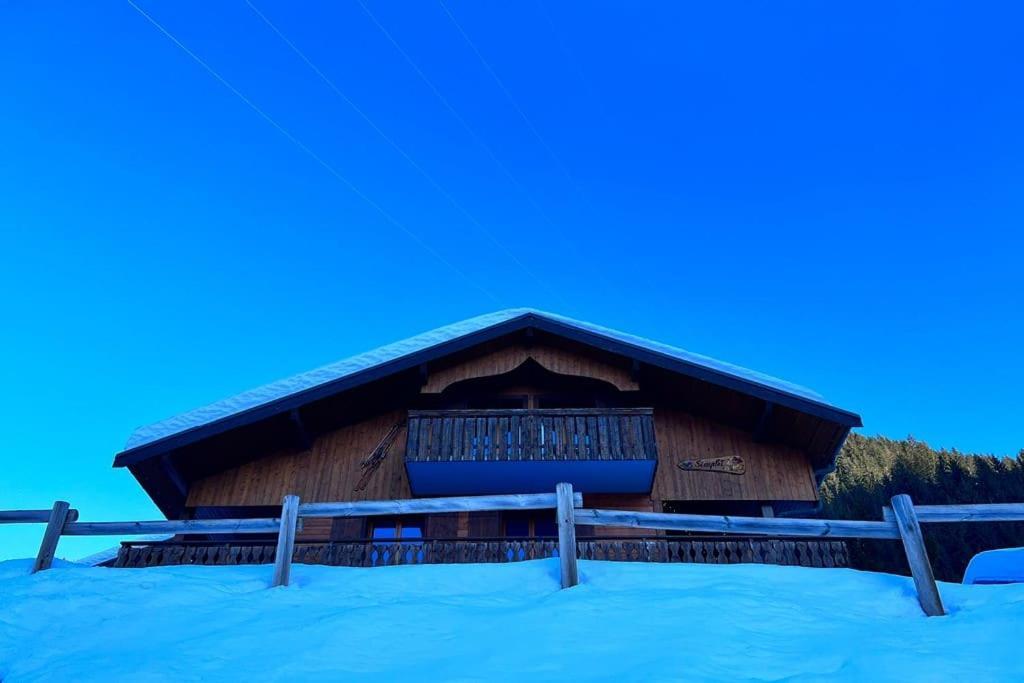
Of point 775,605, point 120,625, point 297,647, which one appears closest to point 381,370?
point 120,625

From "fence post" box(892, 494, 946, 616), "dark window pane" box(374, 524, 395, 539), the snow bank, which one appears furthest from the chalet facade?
"fence post" box(892, 494, 946, 616)

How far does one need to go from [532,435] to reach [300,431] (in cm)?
524

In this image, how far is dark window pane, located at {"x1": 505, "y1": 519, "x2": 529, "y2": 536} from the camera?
14977 millimetres

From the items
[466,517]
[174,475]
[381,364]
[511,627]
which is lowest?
[511,627]

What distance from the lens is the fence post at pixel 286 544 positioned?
7.65 m

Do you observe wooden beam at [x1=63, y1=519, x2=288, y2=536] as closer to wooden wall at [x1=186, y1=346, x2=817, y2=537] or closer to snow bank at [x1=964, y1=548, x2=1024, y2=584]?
wooden wall at [x1=186, y1=346, x2=817, y2=537]

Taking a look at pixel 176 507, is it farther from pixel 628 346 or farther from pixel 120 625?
pixel 628 346

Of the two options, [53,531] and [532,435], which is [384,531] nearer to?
[532,435]

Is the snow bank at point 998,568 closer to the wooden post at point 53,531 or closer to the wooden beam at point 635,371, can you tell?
the wooden beam at point 635,371

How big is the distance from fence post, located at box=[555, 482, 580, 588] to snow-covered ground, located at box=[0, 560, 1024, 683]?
24 centimetres

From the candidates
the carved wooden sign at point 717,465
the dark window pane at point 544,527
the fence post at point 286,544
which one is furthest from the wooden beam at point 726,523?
the dark window pane at point 544,527

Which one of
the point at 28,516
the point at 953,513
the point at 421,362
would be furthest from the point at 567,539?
the point at 421,362

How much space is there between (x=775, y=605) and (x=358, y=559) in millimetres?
7441

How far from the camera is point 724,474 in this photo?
48.5 feet
